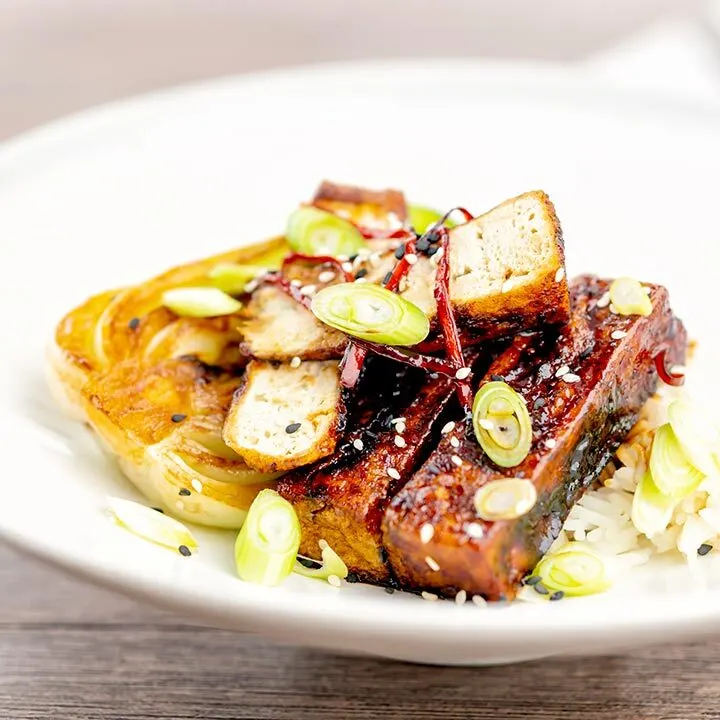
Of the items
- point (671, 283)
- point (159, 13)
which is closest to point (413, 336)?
point (671, 283)

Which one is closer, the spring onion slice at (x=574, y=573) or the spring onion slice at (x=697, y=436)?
the spring onion slice at (x=574, y=573)

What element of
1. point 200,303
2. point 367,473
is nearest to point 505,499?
point 367,473

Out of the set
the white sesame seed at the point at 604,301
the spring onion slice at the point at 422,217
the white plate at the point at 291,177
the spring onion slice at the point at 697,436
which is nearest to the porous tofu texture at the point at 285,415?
the white plate at the point at 291,177

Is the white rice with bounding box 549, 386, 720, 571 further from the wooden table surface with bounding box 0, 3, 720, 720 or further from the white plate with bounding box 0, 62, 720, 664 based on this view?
the white plate with bounding box 0, 62, 720, 664

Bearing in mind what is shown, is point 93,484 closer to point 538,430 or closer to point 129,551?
point 129,551

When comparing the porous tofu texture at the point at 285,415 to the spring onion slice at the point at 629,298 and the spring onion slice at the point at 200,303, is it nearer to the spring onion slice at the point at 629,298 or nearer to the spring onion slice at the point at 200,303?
the spring onion slice at the point at 200,303
